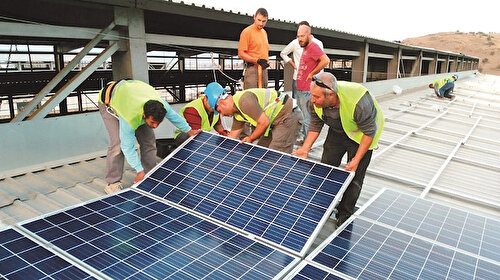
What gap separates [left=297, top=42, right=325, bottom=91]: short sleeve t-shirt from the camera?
609cm

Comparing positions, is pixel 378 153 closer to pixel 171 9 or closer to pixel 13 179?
pixel 171 9

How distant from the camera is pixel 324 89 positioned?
355cm

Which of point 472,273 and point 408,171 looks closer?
point 472,273

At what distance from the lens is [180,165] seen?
4.14 m

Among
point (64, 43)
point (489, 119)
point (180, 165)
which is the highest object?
point (64, 43)

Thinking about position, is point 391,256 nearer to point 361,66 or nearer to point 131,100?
→ point 131,100

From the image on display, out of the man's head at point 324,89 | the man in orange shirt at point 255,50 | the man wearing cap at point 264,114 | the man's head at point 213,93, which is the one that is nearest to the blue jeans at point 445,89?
the man in orange shirt at point 255,50

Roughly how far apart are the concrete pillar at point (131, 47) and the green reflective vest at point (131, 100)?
2.39 meters

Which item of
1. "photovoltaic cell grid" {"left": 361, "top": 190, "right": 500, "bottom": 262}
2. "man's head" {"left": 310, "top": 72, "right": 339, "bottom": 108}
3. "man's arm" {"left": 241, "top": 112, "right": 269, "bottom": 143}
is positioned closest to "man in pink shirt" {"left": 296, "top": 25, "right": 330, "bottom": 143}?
"man's arm" {"left": 241, "top": 112, "right": 269, "bottom": 143}

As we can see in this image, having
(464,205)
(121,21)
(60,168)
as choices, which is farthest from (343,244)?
(121,21)

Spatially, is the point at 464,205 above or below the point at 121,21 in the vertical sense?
below

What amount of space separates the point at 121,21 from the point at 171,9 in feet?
3.74

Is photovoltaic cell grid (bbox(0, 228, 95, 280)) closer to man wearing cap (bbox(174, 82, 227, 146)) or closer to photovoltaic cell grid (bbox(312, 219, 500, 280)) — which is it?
photovoltaic cell grid (bbox(312, 219, 500, 280))

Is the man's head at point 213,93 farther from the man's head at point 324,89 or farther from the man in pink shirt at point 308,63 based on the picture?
the man in pink shirt at point 308,63
